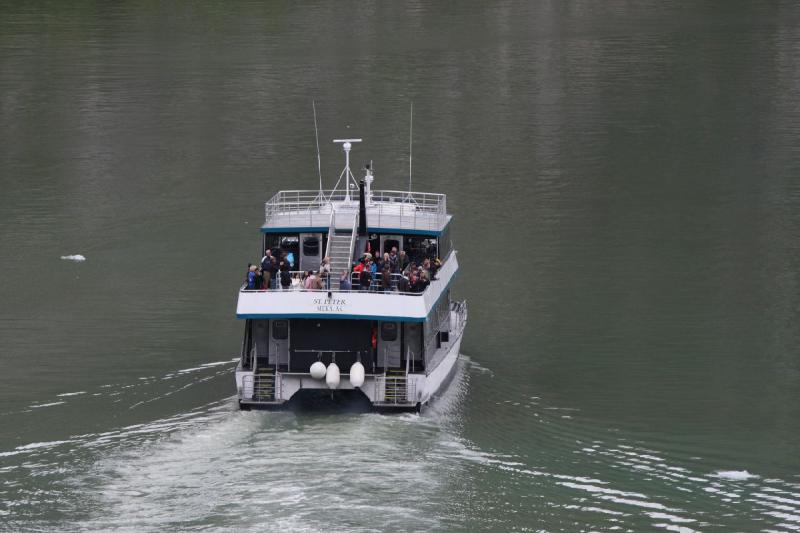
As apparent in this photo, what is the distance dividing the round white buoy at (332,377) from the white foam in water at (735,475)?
35.1 ft

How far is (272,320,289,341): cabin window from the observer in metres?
43.9

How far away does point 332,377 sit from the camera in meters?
42.1

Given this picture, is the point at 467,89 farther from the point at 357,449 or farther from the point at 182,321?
the point at 357,449

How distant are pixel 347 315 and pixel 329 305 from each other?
1.97 ft

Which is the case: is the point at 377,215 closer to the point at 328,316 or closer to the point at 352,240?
the point at 352,240

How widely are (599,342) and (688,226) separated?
60.1ft

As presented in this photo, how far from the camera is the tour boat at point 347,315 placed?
42.6 metres

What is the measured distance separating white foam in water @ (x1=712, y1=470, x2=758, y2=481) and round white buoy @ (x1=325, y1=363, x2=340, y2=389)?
10700 mm

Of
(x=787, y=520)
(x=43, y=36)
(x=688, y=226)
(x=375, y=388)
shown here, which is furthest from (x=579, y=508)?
(x=43, y=36)

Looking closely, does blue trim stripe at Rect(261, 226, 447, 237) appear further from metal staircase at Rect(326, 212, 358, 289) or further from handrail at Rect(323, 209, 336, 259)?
metal staircase at Rect(326, 212, 358, 289)

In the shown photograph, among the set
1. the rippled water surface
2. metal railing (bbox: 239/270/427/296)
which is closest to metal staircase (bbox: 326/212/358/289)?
metal railing (bbox: 239/270/427/296)

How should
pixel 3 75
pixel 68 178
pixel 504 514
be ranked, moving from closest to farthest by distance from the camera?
pixel 504 514
pixel 68 178
pixel 3 75

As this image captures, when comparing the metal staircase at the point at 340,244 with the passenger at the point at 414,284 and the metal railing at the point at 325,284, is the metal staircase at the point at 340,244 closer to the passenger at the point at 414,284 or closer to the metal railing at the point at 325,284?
the metal railing at the point at 325,284

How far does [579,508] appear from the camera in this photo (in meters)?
36.7
